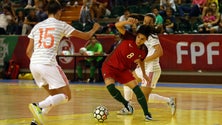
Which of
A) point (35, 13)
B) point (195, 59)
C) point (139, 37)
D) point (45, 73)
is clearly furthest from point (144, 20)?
point (35, 13)

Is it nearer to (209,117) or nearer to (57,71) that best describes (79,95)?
(209,117)

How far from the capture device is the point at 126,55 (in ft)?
38.0

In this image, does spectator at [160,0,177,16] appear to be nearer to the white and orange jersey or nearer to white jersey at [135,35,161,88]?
white jersey at [135,35,161,88]

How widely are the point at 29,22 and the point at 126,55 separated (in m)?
16.8

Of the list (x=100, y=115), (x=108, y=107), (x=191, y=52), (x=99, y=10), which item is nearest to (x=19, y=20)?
(x=99, y=10)

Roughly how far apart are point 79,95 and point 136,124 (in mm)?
6834

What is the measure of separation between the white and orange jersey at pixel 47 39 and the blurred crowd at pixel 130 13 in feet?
40.1

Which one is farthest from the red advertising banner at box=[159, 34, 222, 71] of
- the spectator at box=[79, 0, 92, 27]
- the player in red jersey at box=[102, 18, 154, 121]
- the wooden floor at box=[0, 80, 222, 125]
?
the player in red jersey at box=[102, 18, 154, 121]

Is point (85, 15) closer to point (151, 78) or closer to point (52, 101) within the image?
point (151, 78)

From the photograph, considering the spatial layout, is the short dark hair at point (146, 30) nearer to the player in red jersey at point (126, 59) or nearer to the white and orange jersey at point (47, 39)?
the player in red jersey at point (126, 59)

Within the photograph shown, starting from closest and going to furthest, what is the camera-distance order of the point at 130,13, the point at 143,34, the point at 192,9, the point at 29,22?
1. the point at 143,34
2. the point at 192,9
3. the point at 130,13
4. the point at 29,22

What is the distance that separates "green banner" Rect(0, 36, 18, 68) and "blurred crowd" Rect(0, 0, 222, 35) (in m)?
0.91

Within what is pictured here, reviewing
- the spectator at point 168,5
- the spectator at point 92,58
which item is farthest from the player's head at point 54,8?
the spectator at point 168,5

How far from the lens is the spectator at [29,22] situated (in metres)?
27.6
